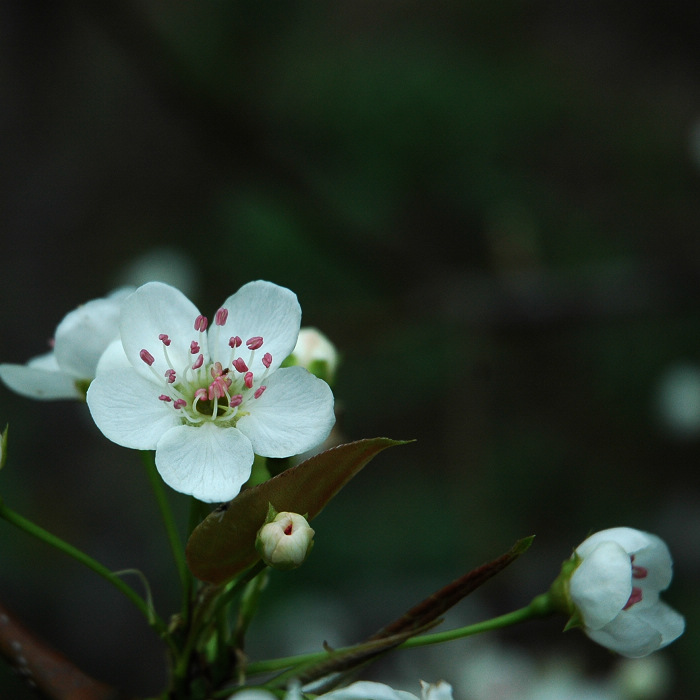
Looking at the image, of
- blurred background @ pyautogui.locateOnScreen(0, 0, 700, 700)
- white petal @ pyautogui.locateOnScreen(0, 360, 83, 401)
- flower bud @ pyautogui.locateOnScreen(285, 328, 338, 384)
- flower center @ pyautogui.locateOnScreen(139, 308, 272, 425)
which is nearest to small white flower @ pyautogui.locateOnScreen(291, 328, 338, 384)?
flower bud @ pyautogui.locateOnScreen(285, 328, 338, 384)

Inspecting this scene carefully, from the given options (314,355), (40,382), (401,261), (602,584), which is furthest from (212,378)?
(401,261)

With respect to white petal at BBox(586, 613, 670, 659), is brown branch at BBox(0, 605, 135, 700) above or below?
below

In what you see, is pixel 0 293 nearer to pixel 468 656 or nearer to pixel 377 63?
pixel 377 63

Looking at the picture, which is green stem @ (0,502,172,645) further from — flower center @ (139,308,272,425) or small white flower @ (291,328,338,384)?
small white flower @ (291,328,338,384)

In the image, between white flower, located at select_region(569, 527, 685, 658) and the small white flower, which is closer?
white flower, located at select_region(569, 527, 685, 658)

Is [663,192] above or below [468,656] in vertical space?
above

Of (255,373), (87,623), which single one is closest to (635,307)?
(255,373)
